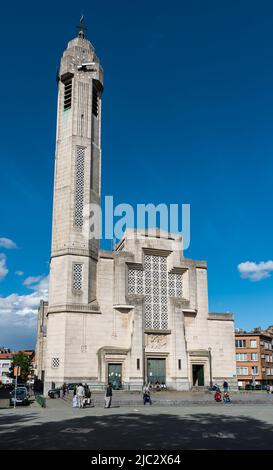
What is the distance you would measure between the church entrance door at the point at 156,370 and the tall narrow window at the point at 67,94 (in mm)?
27356

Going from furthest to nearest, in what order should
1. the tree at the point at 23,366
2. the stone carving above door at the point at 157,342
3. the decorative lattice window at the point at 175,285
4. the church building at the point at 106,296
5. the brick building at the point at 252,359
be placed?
the tree at the point at 23,366, the brick building at the point at 252,359, the decorative lattice window at the point at 175,285, the stone carving above door at the point at 157,342, the church building at the point at 106,296

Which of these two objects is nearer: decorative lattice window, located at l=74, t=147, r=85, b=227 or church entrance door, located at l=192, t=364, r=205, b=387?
Result: decorative lattice window, located at l=74, t=147, r=85, b=227

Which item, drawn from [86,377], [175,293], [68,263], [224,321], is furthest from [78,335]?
[224,321]

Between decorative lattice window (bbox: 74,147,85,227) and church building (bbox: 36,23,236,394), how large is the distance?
0.10m

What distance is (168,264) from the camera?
161 ft

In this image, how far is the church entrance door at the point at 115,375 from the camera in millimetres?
42531

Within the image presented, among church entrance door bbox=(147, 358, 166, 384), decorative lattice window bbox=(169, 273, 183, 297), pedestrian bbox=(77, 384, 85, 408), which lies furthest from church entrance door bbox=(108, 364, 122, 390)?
pedestrian bbox=(77, 384, 85, 408)

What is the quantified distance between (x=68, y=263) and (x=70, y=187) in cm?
780

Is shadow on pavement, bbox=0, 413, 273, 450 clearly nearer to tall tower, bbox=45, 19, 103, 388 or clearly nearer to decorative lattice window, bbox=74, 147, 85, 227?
tall tower, bbox=45, 19, 103, 388

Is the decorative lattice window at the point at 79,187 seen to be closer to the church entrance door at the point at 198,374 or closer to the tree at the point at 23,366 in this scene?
the church entrance door at the point at 198,374

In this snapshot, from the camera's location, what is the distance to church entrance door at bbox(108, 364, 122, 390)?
140 ft

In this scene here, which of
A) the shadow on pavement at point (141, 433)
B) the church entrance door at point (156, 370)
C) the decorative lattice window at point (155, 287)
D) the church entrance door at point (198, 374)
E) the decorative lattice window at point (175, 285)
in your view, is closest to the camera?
the shadow on pavement at point (141, 433)

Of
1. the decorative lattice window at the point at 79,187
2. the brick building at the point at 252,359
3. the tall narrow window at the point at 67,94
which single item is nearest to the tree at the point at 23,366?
the brick building at the point at 252,359
